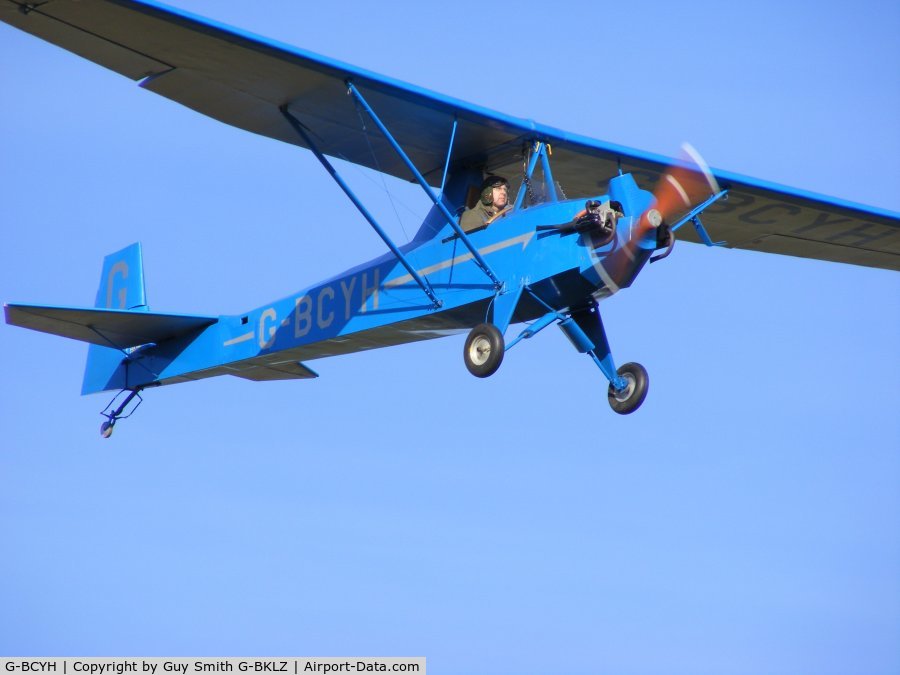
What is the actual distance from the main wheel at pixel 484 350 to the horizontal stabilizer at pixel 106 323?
181 inches

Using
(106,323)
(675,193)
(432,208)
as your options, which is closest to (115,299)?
(106,323)

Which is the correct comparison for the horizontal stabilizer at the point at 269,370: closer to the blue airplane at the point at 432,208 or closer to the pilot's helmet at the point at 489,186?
the blue airplane at the point at 432,208

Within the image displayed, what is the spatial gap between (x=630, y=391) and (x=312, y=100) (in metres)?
3.97

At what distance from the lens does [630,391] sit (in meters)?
13.3

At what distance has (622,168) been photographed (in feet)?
50.8

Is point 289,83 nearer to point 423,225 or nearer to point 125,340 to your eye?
point 423,225

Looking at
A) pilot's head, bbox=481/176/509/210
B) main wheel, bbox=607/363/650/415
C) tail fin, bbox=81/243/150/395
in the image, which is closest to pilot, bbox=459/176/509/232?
pilot's head, bbox=481/176/509/210

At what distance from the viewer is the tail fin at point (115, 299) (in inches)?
680

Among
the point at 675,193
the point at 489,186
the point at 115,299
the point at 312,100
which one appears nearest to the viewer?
the point at 675,193

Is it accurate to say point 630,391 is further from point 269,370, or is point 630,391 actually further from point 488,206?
point 269,370

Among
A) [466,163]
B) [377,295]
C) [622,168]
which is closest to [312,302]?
[377,295]

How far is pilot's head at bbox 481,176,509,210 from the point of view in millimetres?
13641

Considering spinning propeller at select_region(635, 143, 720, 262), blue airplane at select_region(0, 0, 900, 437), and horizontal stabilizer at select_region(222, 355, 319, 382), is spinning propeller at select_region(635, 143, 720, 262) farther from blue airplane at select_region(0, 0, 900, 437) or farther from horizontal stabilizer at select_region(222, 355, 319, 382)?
horizontal stabilizer at select_region(222, 355, 319, 382)

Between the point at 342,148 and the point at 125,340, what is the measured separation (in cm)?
401
